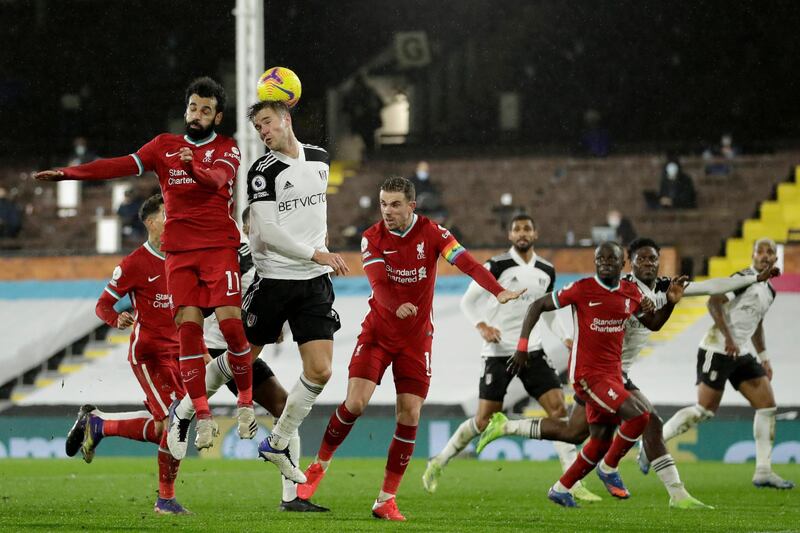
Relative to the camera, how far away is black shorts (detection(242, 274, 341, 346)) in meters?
8.52

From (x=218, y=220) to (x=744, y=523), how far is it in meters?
3.58

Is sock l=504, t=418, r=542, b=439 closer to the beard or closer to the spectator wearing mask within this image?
the beard

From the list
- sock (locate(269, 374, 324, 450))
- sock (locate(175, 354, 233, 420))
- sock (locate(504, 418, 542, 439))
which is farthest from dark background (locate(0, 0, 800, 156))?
sock (locate(269, 374, 324, 450))

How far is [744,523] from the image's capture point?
328 inches

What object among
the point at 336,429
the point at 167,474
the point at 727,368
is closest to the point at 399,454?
the point at 336,429

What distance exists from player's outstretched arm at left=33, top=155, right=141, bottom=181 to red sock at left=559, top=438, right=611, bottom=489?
3.68 metres

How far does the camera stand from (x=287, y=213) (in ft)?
27.7

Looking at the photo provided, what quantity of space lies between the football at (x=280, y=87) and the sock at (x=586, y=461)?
310 cm

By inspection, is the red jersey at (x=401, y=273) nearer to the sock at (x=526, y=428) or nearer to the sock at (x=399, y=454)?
the sock at (x=399, y=454)

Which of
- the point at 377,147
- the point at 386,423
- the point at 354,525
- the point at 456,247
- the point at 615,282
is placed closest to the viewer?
the point at 354,525

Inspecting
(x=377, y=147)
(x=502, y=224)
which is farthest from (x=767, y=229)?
(x=377, y=147)

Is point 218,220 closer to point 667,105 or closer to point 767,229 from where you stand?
point 767,229

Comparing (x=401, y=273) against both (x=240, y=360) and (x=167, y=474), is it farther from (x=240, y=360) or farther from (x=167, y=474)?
(x=167, y=474)

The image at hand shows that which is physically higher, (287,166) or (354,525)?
(287,166)
